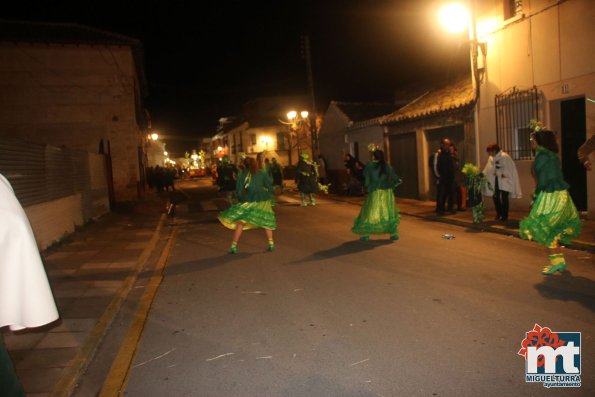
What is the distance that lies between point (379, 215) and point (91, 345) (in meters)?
5.99

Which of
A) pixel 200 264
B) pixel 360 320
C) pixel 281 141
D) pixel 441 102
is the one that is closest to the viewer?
pixel 360 320

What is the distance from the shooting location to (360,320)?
520cm

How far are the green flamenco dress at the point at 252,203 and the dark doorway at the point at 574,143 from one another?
24.9ft

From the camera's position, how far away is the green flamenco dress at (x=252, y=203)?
892 centimetres

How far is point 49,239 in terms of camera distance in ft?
34.3

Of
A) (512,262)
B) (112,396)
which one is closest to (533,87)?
(512,262)

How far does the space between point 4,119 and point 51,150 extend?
15968mm

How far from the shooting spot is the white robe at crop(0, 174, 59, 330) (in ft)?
6.68

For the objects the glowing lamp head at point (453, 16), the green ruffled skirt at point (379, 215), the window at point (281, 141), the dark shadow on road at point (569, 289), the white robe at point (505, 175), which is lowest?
the dark shadow on road at point (569, 289)

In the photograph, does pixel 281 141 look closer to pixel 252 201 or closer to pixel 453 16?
pixel 453 16

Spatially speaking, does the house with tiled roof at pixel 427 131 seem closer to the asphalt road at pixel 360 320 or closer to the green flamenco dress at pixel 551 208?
the asphalt road at pixel 360 320

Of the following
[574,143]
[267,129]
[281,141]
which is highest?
[267,129]

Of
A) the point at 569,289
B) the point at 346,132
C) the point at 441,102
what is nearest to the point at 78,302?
the point at 569,289

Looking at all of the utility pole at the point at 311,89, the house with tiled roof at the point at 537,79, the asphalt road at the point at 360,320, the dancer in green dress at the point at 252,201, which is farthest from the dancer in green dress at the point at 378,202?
the utility pole at the point at 311,89
